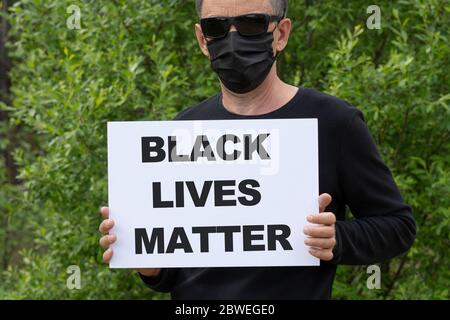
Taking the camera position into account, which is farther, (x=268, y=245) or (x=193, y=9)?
(x=193, y=9)

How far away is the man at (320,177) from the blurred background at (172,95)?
1.85 meters

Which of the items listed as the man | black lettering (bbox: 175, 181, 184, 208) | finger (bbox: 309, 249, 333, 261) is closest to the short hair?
the man

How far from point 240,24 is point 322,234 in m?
0.74

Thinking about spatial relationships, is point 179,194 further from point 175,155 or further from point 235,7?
point 235,7

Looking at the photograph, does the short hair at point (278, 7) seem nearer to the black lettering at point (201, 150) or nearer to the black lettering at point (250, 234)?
the black lettering at point (201, 150)

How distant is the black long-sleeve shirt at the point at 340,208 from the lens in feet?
9.16

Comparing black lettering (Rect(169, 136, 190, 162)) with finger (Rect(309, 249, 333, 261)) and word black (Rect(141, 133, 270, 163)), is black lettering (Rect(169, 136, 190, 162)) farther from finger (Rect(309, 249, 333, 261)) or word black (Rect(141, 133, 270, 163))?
finger (Rect(309, 249, 333, 261))

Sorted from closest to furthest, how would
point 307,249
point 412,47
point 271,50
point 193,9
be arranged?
point 307,249, point 271,50, point 412,47, point 193,9

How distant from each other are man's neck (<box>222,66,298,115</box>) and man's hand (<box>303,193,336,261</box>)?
0.35m

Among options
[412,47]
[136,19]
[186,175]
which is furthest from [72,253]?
[186,175]

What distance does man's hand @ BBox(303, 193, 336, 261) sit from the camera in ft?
8.73
